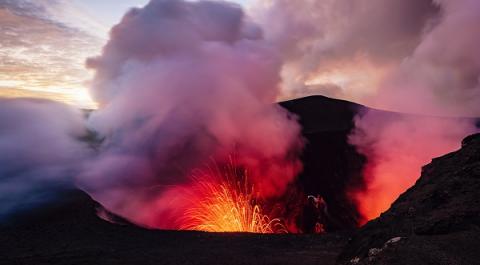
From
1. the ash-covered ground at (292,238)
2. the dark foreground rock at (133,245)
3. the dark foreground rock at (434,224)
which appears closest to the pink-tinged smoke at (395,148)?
the ash-covered ground at (292,238)

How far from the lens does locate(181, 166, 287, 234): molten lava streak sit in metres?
20.7

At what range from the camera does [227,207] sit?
21594 millimetres

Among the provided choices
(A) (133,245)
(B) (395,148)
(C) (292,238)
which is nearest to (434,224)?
(C) (292,238)

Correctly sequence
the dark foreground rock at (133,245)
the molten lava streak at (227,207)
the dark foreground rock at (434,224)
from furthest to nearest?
1. the molten lava streak at (227,207)
2. the dark foreground rock at (133,245)
3. the dark foreground rock at (434,224)

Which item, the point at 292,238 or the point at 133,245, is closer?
the point at 133,245

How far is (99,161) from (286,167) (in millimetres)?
10959

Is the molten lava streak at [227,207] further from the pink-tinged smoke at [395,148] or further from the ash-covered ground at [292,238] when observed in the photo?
the ash-covered ground at [292,238]

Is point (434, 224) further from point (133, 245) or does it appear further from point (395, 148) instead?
point (395, 148)

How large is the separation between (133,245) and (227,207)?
10564 mm

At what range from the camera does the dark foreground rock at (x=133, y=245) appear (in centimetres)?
999

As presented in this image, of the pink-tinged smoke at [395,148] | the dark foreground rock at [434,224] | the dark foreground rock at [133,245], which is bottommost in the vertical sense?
the dark foreground rock at [133,245]

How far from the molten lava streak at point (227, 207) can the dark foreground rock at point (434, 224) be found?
1135 cm

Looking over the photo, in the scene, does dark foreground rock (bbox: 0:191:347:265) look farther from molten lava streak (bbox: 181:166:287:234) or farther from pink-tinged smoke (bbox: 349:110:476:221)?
pink-tinged smoke (bbox: 349:110:476:221)

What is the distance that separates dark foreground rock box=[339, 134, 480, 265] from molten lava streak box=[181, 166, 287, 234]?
11348 millimetres
